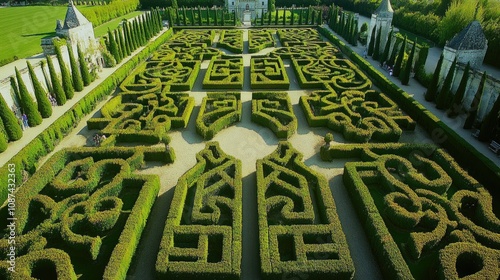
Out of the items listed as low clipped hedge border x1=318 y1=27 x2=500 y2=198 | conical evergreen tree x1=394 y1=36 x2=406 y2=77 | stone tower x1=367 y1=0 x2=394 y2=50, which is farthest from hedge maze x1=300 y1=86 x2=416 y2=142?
stone tower x1=367 y1=0 x2=394 y2=50

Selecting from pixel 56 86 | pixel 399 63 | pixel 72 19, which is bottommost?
pixel 56 86

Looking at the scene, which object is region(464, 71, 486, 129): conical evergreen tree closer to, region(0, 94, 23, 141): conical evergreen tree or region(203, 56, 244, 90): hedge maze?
region(203, 56, 244, 90): hedge maze

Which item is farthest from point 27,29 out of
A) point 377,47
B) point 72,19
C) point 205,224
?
point 377,47

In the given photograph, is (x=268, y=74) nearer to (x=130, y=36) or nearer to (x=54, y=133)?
(x=54, y=133)

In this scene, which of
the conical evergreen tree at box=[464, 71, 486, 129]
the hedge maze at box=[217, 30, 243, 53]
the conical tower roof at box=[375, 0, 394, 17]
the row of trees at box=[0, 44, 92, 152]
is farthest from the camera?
the hedge maze at box=[217, 30, 243, 53]

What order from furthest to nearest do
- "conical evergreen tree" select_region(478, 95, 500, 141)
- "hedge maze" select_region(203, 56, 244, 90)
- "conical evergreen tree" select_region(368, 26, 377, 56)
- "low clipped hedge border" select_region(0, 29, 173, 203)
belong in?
"conical evergreen tree" select_region(368, 26, 377, 56)
"hedge maze" select_region(203, 56, 244, 90)
"conical evergreen tree" select_region(478, 95, 500, 141)
"low clipped hedge border" select_region(0, 29, 173, 203)

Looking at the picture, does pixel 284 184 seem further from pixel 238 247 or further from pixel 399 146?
pixel 399 146

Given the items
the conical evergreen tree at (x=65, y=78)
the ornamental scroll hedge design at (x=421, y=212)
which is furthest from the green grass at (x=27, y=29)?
the ornamental scroll hedge design at (x=421, y=212)

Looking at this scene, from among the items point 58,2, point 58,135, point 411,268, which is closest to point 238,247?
point 411,268
